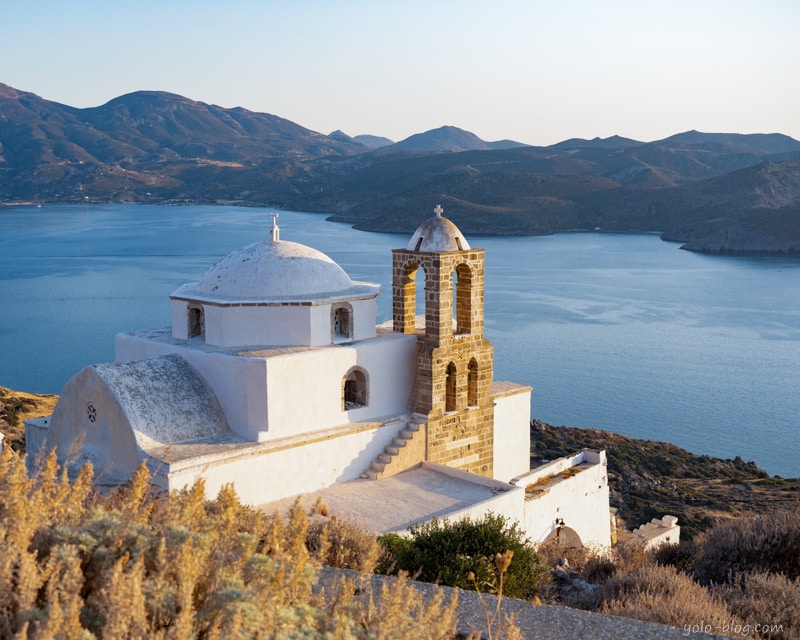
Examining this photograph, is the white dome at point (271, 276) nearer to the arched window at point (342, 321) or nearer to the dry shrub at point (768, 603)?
the arched window at point (342, 321)

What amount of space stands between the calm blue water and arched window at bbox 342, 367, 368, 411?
17710mm

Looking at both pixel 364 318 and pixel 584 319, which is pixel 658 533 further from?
pixel 584 319

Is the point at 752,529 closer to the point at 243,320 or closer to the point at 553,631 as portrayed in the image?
the point at 553,631

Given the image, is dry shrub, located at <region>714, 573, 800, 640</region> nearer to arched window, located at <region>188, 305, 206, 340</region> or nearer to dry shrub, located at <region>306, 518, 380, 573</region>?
dry shrub, located at <region>306, 518, 380, 573</region>

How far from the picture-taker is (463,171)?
98.1m

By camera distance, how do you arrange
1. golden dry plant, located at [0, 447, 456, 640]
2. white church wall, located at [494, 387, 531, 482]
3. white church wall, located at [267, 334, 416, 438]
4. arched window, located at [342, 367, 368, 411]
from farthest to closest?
white church wall, located at [494, 387, 531, 482], arched window, located at [342, 367, 368, 411], white church wall, located at [267, 334, 416, 438], golden dry plant, located at [0, 447, 456, 640]

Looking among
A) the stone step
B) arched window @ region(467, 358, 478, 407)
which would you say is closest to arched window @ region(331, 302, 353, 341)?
the stone step

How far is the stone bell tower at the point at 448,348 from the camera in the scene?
10.6 meters

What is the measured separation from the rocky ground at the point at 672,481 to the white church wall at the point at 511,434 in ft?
17.5

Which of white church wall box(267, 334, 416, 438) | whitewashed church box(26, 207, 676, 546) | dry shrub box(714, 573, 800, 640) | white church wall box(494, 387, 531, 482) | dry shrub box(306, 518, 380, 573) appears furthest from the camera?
white church wall box(494, 387, 531, 482)

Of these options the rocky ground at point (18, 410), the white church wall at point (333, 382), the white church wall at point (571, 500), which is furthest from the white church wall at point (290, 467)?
the rocky ground at point (18, 410)

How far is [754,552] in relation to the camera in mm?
6324

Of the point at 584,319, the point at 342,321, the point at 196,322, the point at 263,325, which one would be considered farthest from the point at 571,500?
the point at 584,319

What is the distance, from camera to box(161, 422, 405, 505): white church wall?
8578mm
